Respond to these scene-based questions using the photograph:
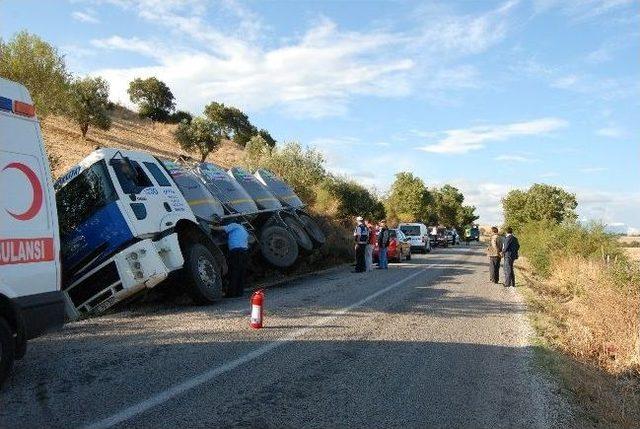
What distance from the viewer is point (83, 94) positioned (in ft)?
138

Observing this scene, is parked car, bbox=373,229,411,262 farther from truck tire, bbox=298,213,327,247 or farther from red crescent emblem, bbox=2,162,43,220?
red crescent emblem, bbox=2,162,43,220

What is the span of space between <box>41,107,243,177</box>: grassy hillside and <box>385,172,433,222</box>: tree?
65.9 ft

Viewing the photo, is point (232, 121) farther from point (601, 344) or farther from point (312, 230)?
Answer: point (601, 344)

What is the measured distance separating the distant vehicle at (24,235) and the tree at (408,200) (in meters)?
59.4

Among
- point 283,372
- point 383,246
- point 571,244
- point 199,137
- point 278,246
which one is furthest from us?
point 199,137

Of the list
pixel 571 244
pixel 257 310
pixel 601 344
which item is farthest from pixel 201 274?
pixel 571 244

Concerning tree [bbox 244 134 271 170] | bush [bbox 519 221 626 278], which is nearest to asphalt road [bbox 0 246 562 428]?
bush [bbox 519 221 626 278]

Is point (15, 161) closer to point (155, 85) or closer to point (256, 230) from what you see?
point (256, 230)

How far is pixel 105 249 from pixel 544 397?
257 inches

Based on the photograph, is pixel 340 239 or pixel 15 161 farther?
pixel 340 239

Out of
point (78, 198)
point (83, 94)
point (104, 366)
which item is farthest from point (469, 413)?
point (83, 94)

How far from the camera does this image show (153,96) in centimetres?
7500

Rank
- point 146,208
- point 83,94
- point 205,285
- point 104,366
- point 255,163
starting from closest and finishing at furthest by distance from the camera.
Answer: point 104,366 → point 146,208 → point 205,285 → point 255,163 → point 83,94

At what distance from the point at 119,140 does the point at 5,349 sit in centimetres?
4312
